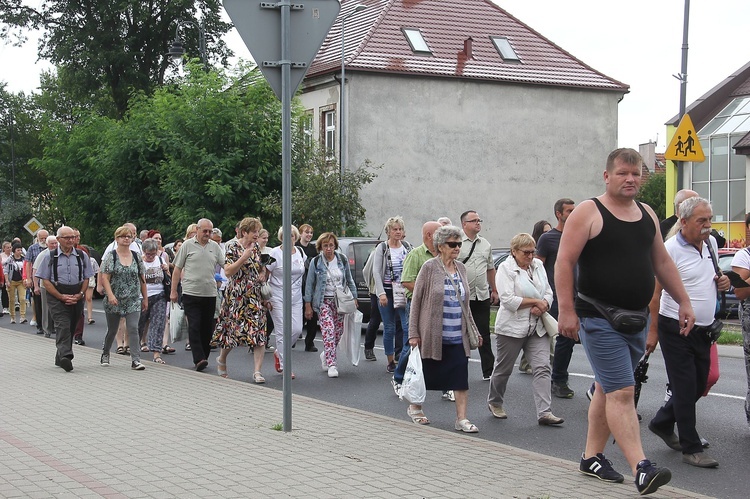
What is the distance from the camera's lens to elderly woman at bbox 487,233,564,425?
959cm

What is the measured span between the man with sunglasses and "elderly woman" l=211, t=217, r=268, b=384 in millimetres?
2418

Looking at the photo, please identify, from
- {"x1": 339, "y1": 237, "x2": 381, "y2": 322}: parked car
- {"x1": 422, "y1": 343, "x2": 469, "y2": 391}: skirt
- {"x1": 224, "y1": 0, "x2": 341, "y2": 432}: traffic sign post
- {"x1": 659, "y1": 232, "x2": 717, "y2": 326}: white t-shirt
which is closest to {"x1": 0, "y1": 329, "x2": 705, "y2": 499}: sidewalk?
{"x1": 422, "y1": 343, "x2": 469, "y2": 391}: skirt

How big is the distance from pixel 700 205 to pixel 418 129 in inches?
1185

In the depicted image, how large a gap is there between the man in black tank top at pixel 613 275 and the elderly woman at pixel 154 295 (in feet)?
31.4

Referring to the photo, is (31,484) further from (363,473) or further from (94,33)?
(94,33)

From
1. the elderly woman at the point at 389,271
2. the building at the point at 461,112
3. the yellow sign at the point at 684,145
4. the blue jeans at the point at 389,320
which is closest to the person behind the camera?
the elderly woman at the point at 389,271

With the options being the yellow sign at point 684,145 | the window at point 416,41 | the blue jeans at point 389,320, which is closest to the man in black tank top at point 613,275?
the blue jeans at point 389,320

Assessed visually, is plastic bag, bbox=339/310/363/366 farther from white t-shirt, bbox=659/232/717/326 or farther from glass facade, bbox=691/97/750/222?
glass facade, bbox=691/97/750/222

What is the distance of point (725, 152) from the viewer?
3819 cm

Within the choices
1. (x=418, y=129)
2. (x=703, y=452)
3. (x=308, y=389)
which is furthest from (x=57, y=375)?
(x=418, y=129)

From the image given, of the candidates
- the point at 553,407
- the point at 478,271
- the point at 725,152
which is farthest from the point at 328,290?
the point at 725,152

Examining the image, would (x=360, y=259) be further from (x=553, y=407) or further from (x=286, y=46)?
(x=286, y=46)

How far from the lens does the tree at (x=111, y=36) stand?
39.1m

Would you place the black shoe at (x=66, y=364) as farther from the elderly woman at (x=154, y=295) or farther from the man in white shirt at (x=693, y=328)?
the man in white shirt at (x=693, y=328)
